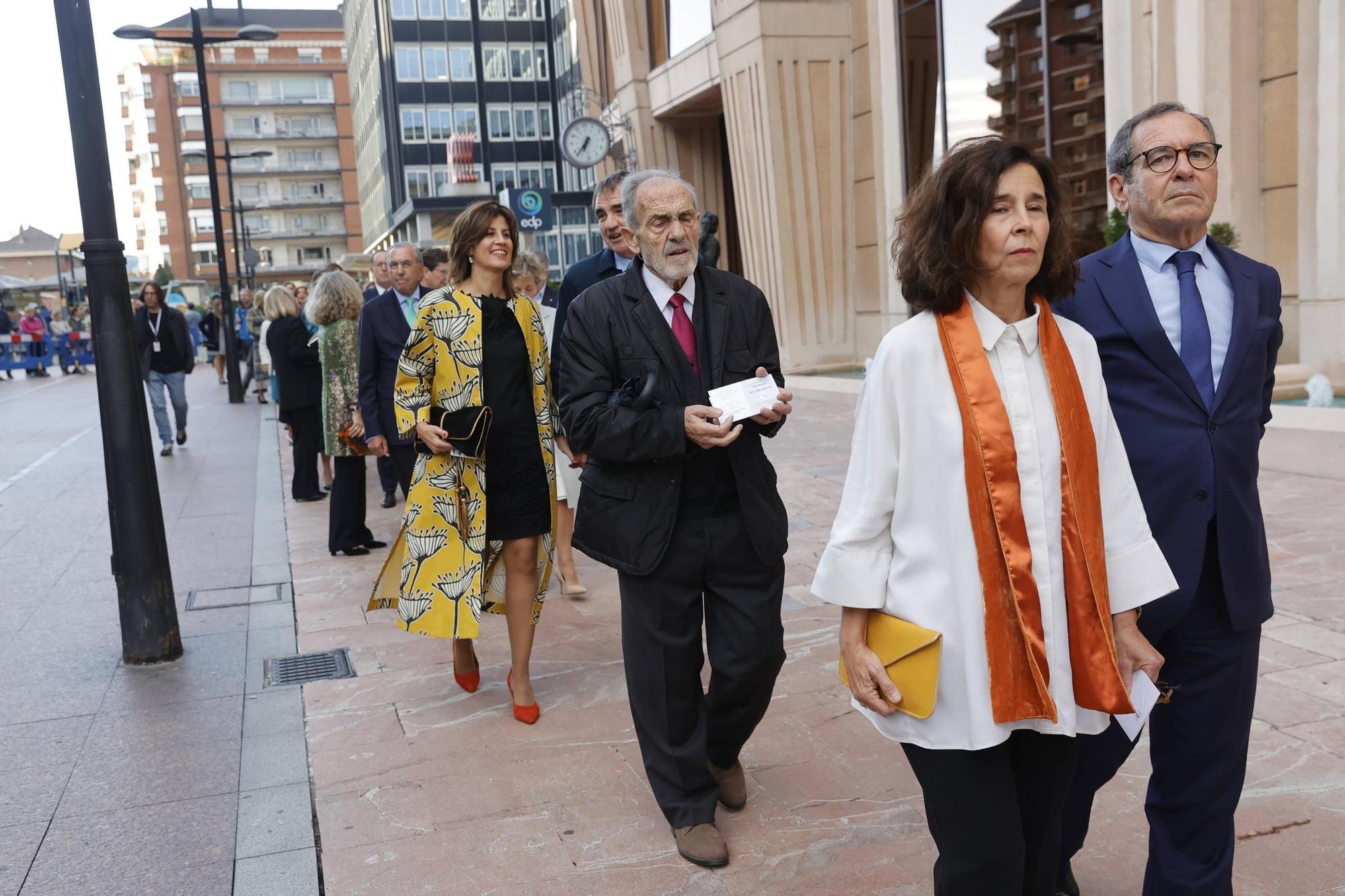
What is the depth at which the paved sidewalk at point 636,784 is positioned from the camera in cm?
340

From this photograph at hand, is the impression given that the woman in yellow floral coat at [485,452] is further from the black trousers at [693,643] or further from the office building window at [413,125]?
the office building window at [413,125]

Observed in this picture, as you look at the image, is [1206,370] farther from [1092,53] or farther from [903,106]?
[903,106]

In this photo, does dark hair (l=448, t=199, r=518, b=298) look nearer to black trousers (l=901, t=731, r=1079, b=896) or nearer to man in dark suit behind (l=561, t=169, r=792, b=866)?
man in dark suit behind (l=561, t=169, r=792, b=866)

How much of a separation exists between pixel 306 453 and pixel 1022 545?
30.8 feet

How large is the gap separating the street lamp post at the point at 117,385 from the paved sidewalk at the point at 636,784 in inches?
28.8

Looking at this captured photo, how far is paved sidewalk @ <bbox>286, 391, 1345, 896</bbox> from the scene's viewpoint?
11.1 ft

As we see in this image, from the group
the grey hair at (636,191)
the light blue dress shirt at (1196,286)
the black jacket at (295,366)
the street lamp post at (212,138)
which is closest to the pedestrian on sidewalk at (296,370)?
the black jacket at (295,366)

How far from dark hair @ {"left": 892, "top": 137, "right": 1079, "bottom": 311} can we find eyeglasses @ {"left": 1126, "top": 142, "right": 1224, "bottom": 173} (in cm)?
39

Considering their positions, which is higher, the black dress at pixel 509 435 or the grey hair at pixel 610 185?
the grey hair at pixel 610 185

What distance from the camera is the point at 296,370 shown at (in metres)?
10.2

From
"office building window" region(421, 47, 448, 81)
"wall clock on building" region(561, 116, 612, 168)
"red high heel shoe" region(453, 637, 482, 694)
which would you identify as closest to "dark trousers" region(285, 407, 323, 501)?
"red high heel shoe" region(453, 637, 482, 694)

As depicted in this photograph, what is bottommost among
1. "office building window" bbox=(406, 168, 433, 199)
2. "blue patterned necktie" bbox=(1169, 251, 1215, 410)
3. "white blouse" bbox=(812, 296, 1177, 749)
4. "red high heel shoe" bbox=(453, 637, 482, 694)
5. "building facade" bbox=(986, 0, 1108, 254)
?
"red high heel shoe" bbox=(453, 637, 482, 694)

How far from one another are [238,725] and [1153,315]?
12.6ft

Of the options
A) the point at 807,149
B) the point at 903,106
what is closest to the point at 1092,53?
the point at 903,106
